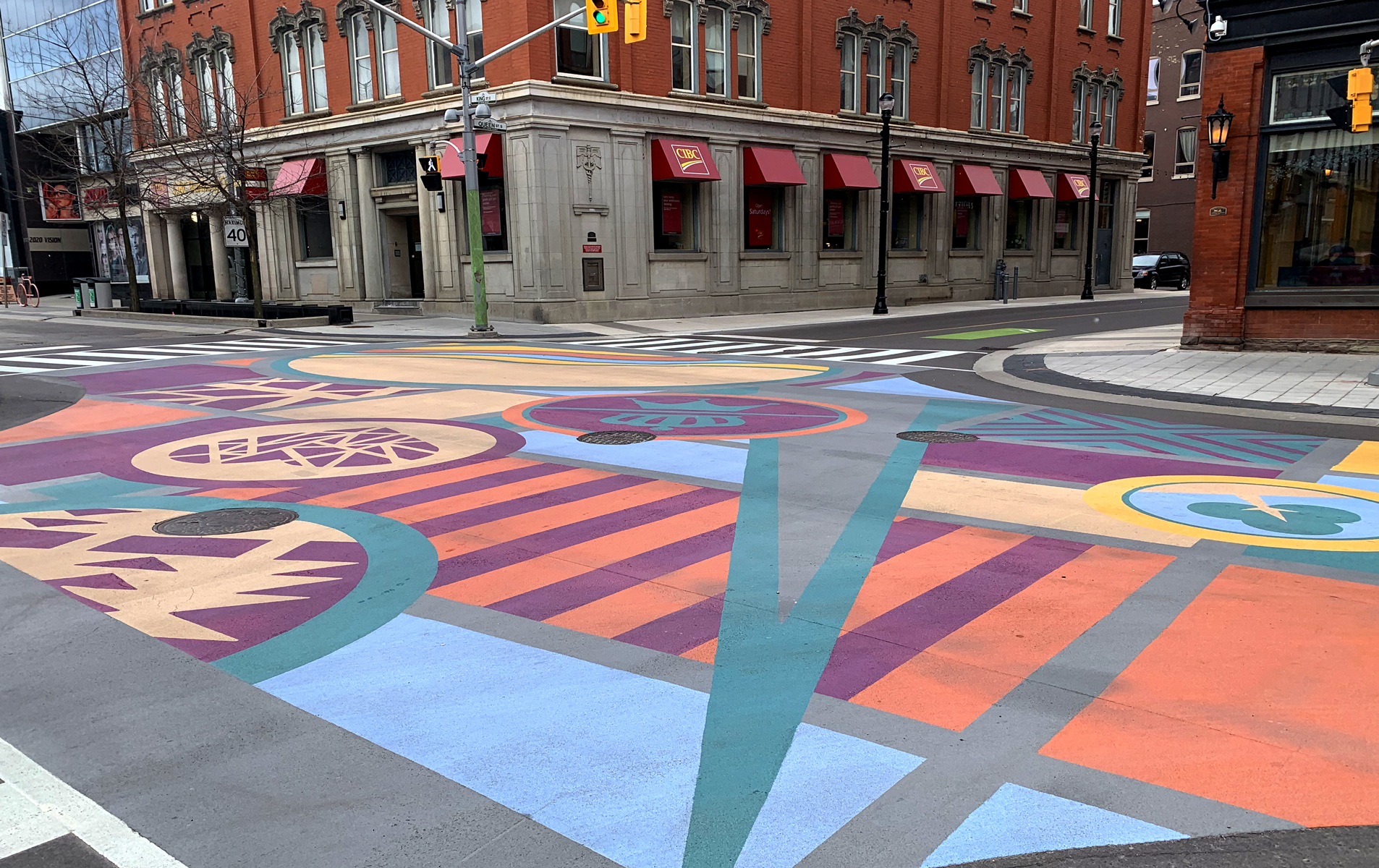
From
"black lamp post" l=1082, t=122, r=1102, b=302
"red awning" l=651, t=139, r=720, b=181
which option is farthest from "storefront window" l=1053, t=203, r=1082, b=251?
"red awning" l=651, t=139, r=720, b=181

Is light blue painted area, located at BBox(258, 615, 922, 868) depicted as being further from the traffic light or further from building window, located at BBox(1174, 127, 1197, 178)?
building window, located at BBox(1174, 127, 1197, 178)

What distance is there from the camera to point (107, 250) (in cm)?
5109

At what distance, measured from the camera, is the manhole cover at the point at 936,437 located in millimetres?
10281

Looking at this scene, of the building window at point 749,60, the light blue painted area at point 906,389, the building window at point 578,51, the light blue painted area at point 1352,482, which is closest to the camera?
the light blue painted area at point 1352,482

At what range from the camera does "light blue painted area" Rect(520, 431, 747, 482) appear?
8.91 m

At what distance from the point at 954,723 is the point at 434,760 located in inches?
81.1

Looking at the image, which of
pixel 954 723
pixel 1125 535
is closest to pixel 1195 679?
pixel 954 723

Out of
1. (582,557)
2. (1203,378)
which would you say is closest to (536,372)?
(1203,378)

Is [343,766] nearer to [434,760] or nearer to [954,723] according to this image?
[434,760]

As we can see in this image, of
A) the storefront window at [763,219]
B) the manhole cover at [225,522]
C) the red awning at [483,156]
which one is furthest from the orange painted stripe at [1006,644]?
the storefront window at [763,219]

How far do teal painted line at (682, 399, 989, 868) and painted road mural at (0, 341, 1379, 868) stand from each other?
0.07 feet

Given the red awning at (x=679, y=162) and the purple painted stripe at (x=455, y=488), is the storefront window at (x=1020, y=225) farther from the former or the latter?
the purple painted stripe at (x=455, y=488)

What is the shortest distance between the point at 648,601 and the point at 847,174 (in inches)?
1273

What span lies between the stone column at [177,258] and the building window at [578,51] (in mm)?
23754
